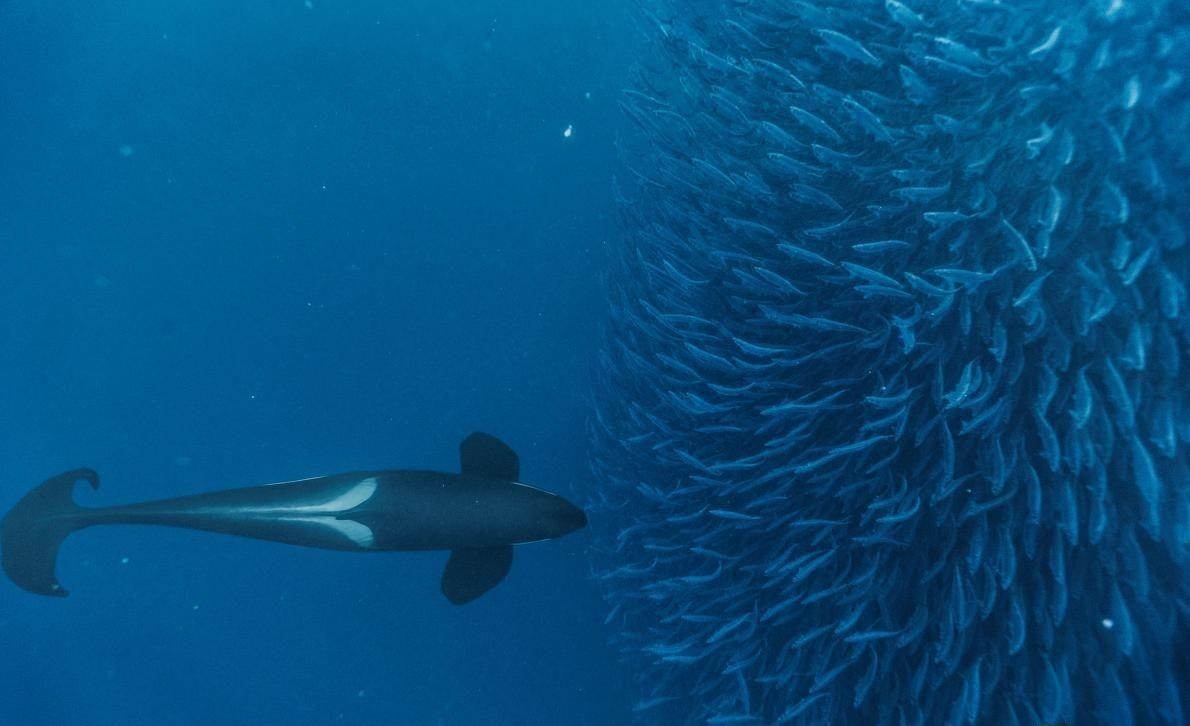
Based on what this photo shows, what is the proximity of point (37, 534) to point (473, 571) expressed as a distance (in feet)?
7.57

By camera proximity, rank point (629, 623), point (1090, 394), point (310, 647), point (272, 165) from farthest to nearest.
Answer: point (272, 165)
point (310, 647)
point (629, 623)
point (1090, 394)

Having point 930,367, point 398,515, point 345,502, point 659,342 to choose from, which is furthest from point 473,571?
point 930,367

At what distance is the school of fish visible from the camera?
2580 millimetres

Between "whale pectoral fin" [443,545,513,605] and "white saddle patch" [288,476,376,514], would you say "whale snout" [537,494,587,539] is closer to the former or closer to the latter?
"whale pectoral fin" [443,545,513,605]

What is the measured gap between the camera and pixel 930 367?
2959 mm

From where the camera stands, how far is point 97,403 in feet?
19.1

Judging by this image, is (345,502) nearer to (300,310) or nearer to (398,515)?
(398,515)

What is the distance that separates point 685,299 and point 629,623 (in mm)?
1988

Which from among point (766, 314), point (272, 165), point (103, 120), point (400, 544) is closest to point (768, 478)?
point (766, 314)

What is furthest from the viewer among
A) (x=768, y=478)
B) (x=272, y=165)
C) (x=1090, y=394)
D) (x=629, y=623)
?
(x=272, y=165)

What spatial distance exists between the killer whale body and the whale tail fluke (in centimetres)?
36

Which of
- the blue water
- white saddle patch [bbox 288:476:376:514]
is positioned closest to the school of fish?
the blue water

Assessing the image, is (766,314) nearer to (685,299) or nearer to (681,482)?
(685,299)

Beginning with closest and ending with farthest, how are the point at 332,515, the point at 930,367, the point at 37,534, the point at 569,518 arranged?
the point at 930,367 → the point at 332,515 → the point at 569,518 → the point at 37,534
